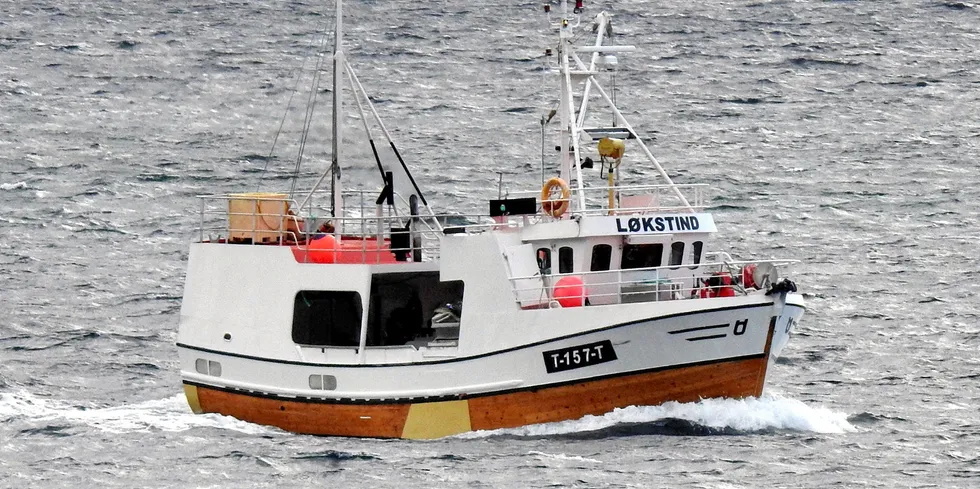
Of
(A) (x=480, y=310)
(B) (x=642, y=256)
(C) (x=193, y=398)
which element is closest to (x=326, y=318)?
(A) (x=480, y=310)

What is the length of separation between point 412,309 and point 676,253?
206 inches

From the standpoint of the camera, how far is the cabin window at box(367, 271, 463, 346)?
33.7 metres

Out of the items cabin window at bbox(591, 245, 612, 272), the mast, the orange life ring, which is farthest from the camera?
the mast

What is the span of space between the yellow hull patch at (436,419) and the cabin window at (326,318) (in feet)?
6.84

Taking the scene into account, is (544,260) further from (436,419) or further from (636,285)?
(436,419)

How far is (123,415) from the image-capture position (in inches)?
1404

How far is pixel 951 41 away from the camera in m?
82.2

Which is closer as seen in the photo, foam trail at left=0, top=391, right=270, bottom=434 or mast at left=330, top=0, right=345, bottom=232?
mast at left=330, top=0, right=345, bottom=232

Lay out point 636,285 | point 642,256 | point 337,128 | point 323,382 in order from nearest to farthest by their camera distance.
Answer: point 636,285
point 642,256
point 323,382
point 337,128

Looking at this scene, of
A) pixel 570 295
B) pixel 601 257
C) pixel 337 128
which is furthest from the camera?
pixel 337 128

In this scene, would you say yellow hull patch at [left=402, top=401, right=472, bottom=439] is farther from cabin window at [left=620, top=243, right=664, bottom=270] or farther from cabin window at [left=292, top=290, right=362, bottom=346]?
Answer: cabin window at [left=620, top=243, right=664, bottom=270]

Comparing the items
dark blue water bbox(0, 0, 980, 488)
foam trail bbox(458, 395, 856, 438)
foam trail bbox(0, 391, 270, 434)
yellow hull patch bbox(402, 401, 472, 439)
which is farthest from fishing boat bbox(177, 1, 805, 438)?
dark blue water bbox(0, 0, 980, 488)

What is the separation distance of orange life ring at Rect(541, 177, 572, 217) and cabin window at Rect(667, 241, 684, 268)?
2.26 metres

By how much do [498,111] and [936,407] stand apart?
35424 millimetres
